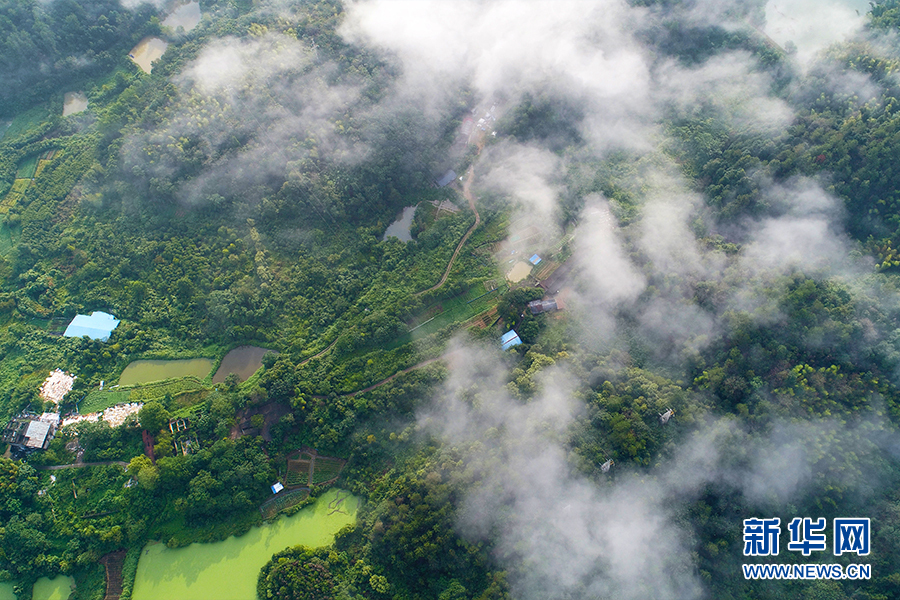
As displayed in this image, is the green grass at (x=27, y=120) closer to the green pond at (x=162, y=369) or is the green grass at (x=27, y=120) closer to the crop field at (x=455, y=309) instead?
the green pond at (x=162, y=369)

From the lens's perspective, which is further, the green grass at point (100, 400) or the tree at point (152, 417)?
the green grass at point (100, 400)

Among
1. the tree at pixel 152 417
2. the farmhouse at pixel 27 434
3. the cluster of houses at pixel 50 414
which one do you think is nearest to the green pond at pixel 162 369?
the cluster of houses at pixel 50 414

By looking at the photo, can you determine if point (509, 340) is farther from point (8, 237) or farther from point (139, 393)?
point (8, 237)

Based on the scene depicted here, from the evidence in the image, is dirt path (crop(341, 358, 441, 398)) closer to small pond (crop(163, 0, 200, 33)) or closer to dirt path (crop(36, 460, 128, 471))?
dirt path (crop(36, 460, 128, 471))

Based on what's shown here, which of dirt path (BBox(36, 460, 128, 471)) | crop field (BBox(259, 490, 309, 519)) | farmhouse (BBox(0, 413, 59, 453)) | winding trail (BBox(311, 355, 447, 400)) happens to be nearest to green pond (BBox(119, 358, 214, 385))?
farmhouse (BBox(0, 413, 59, 453))

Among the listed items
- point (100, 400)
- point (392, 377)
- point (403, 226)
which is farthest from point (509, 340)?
point (100, 400)
